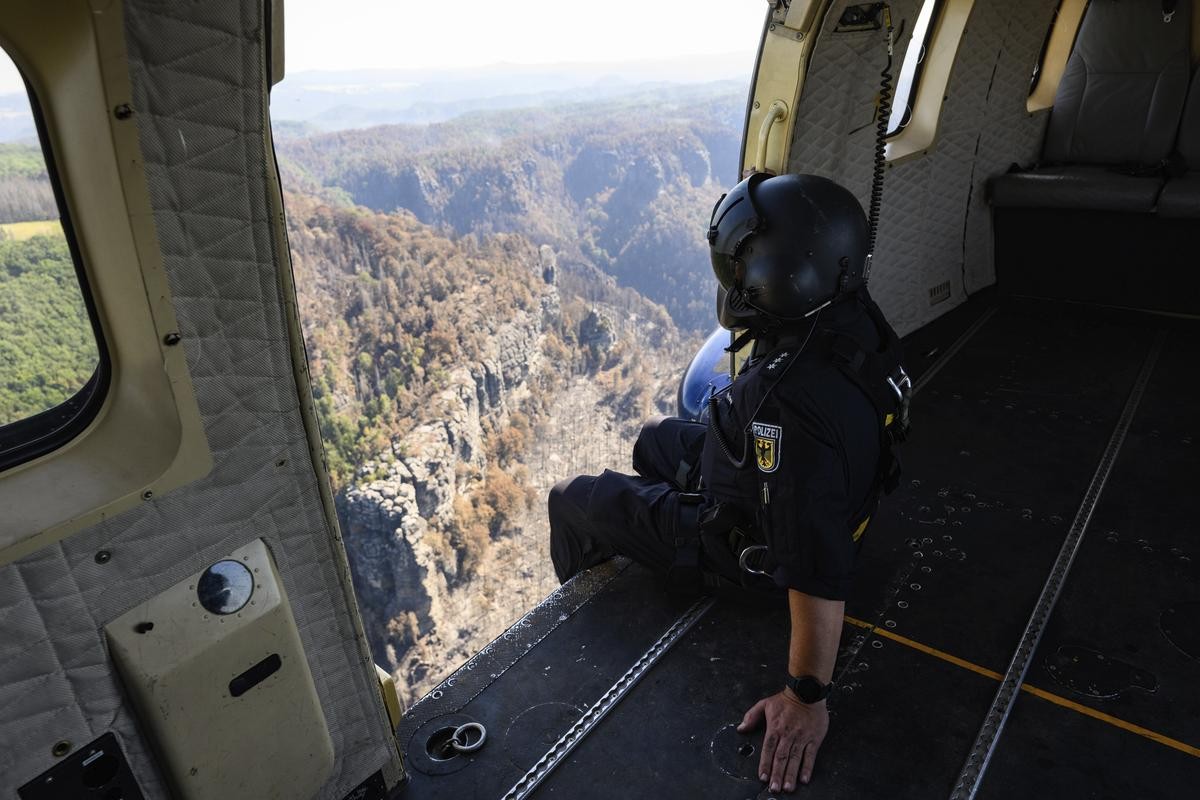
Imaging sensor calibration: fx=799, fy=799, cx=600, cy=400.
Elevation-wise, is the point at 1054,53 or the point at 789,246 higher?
the point at 1054,53

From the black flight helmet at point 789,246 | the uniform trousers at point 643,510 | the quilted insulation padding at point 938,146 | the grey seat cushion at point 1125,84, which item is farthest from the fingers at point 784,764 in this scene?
the grey seat cushion at point 1125,84

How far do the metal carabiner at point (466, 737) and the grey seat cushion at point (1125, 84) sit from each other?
5443mm

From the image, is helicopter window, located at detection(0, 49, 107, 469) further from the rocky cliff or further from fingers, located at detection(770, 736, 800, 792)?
the rocky cliff

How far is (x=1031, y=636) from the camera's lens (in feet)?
8.16

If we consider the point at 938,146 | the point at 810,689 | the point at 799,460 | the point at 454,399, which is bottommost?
the point at 454,399

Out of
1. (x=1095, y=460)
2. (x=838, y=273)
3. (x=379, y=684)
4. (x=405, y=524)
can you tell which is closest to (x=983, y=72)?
(x=1095, y=460)

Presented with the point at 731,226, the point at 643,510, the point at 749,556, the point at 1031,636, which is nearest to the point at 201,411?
the point at 731,226

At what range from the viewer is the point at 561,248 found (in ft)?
177

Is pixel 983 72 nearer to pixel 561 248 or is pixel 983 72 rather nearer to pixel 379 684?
pixel 379 684

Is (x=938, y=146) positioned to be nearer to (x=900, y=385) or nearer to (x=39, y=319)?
(x=900, y=385)

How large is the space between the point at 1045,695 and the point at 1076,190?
3.99 meters

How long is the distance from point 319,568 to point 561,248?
53.5 meters

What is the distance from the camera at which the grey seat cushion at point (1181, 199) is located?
4668 mm

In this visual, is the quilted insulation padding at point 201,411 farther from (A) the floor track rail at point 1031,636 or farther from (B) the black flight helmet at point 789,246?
(A) the floor track rail at point 1031,636
